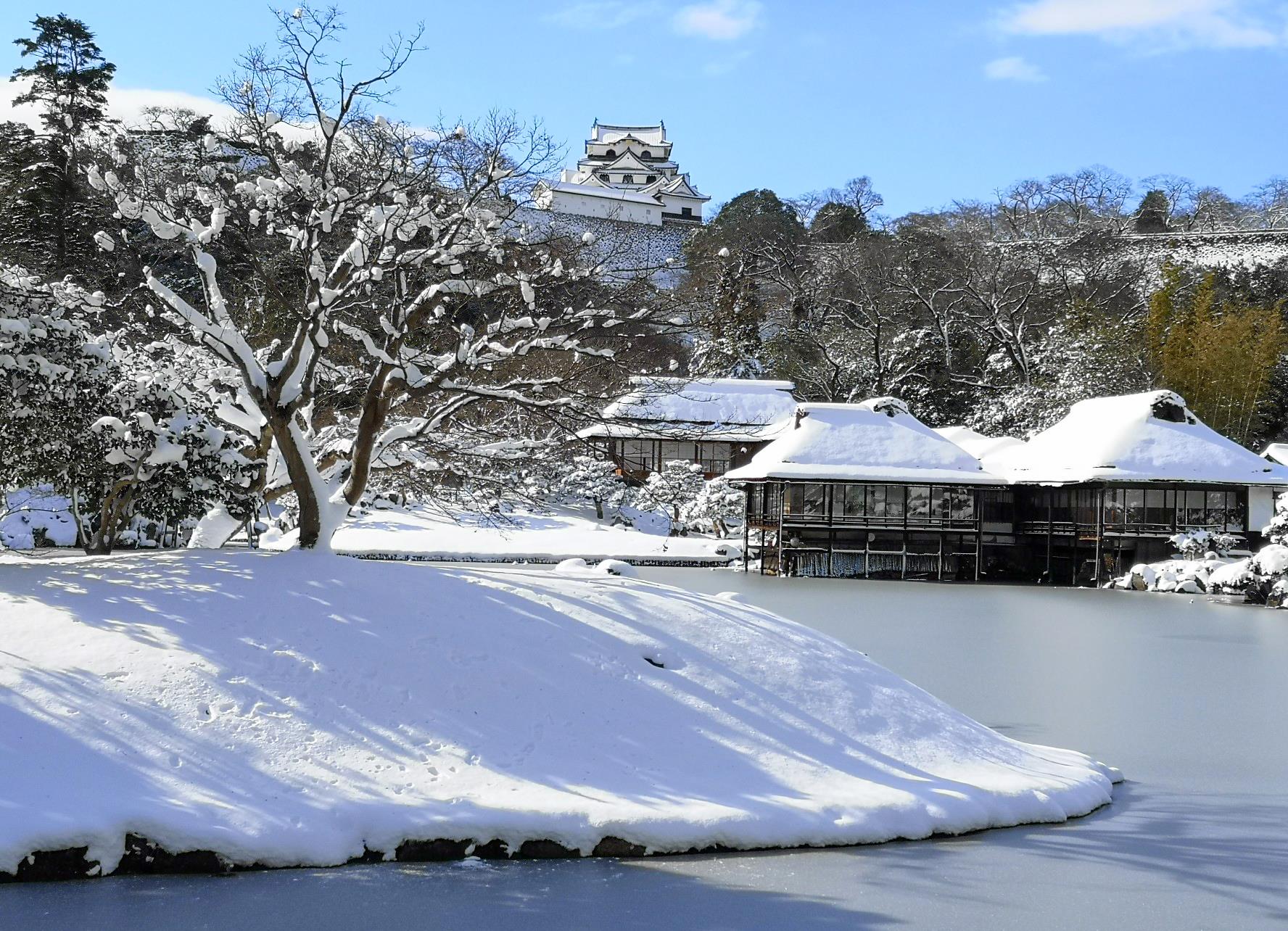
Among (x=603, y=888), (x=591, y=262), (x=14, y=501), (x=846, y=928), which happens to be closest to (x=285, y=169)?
(x=591, y=262)

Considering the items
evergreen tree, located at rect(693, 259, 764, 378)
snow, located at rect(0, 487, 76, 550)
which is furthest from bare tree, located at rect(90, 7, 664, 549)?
evergreen tree, located at rect(693, 259, 764, 378)

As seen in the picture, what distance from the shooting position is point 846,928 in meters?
6.20

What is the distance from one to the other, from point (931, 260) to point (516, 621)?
4705 centimetres

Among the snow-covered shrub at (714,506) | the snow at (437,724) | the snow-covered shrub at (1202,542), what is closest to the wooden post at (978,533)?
the snow-covered shrub at (1202,542)

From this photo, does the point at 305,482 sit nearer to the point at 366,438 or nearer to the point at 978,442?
the point at 366,438

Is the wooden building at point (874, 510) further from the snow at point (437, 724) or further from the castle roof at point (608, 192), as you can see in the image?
the castle roof at point (608, 192)

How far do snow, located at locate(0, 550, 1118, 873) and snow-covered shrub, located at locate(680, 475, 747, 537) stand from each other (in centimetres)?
2890

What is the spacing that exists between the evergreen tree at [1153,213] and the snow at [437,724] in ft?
205

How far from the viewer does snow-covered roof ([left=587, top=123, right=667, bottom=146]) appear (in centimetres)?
8512

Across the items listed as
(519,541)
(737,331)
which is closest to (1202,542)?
(519,541)

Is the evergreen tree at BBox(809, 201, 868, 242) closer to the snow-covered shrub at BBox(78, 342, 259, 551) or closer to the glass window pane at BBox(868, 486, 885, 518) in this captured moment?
the glass window pane at BBox(868, 486, 885, 518)

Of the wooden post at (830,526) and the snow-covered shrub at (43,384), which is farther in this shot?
the wooden post at (830,526)

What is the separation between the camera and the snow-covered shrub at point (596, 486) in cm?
3750

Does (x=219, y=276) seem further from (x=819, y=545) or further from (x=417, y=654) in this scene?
(x=819, y=545)
